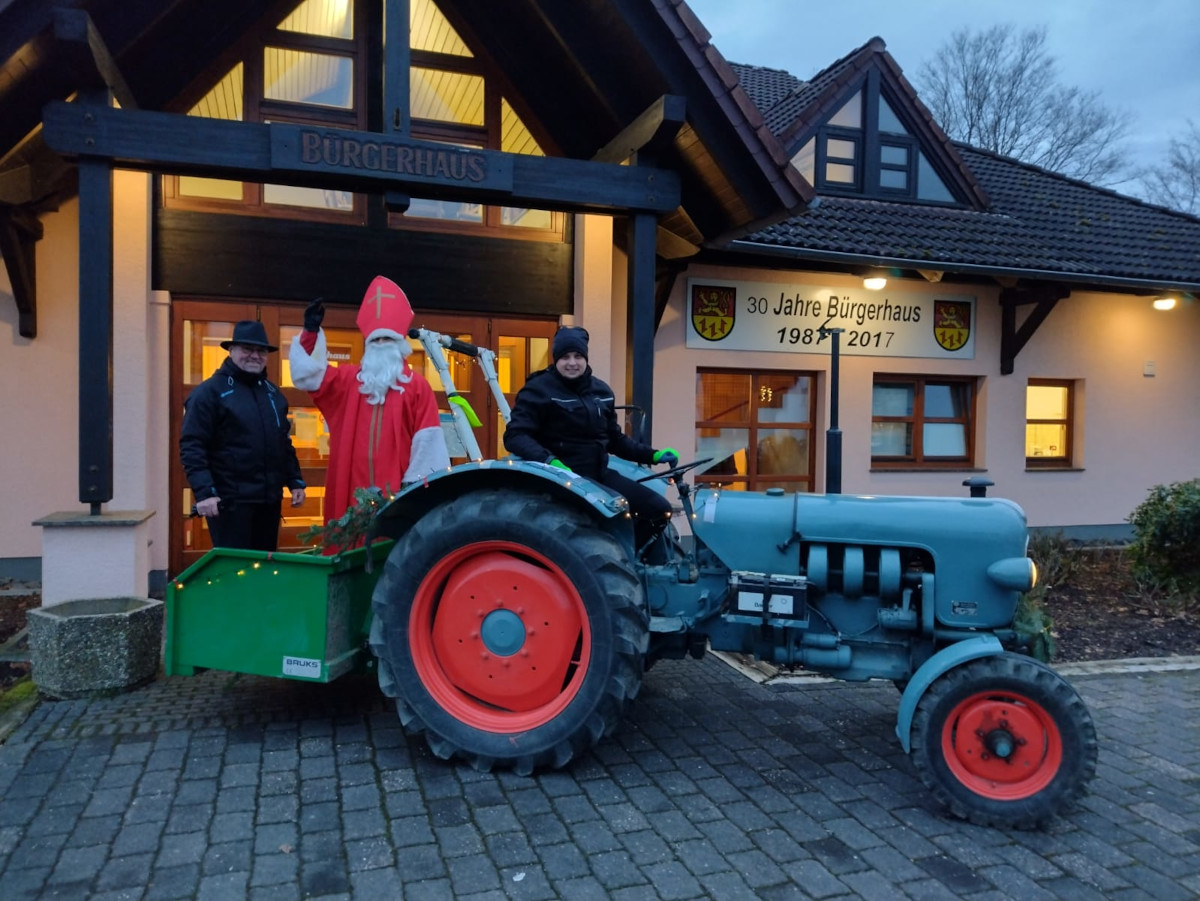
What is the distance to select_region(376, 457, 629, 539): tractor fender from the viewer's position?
10.2 ft

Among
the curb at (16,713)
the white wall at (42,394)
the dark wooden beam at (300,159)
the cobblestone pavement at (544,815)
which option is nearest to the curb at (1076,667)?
the cobblestone pavement at (544,815)

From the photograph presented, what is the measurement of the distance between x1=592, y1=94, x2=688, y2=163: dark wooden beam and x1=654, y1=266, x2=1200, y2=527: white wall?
2.67 metres

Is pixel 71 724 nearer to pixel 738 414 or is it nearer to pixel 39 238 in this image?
pixel 39 238

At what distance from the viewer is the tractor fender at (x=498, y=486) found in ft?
10.2

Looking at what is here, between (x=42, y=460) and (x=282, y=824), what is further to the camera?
(x=42, y=460)

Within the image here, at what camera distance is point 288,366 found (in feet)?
20.9

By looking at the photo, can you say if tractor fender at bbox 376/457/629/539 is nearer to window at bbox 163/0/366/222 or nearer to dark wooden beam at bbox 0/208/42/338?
window at bbox 163/0/366/222

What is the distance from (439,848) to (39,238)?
18.7ft

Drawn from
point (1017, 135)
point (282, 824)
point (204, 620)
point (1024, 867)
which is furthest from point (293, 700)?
point (1017, 135)

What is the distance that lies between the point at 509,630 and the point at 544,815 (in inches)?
26.8

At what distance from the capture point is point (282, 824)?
267 centimetres

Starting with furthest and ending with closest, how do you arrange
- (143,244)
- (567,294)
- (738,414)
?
(738,414), (567,294), (143,244)

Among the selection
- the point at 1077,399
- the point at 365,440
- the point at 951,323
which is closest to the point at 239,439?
the point at 365,440

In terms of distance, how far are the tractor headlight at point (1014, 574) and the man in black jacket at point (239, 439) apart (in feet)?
10.8
